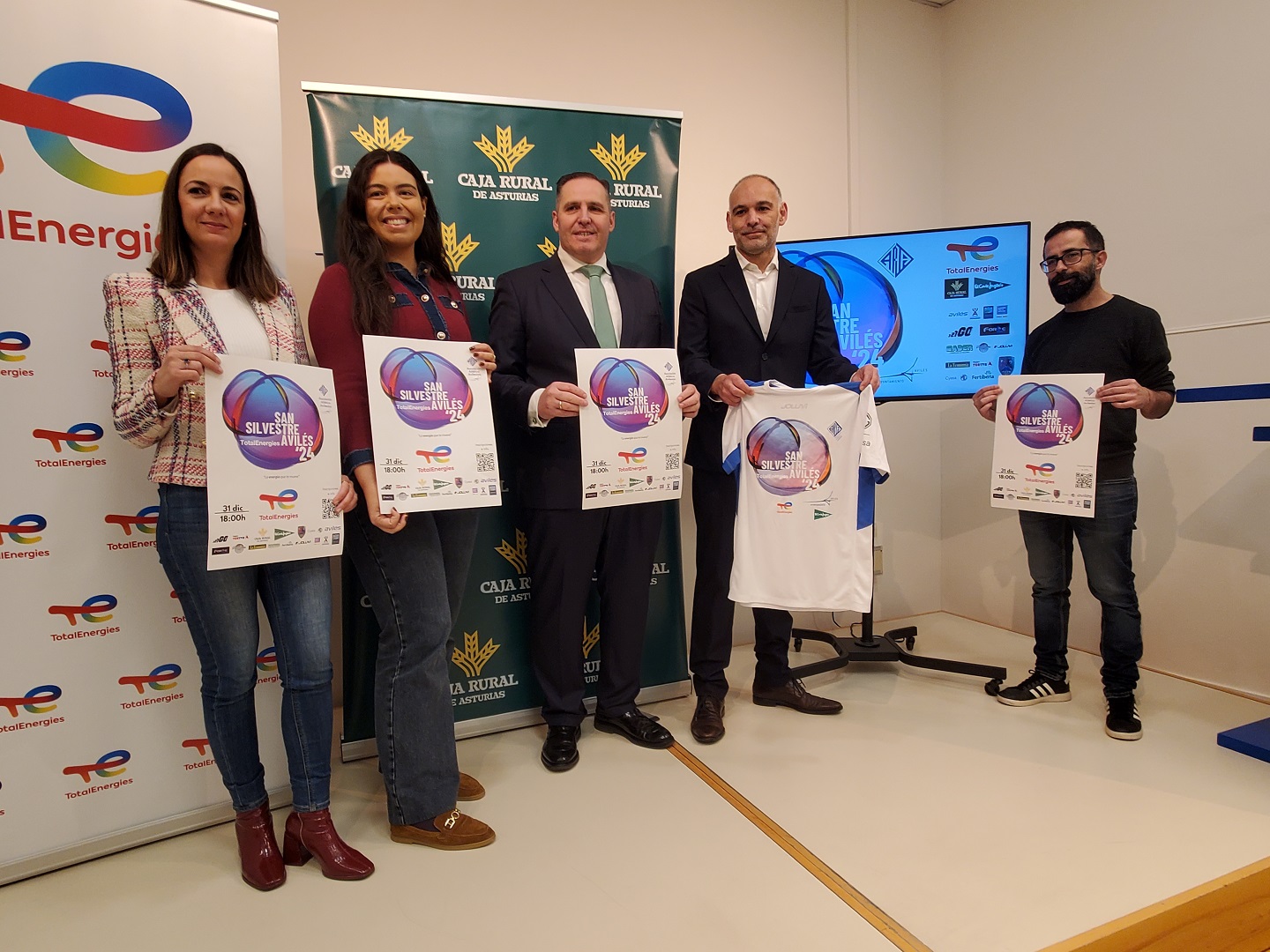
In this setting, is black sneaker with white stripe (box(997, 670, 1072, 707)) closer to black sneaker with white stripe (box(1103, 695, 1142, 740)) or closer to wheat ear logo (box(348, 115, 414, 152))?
black sneaker with white stripe (box(1103, 695, 1142, 740))

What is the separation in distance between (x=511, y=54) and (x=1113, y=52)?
2721 mm

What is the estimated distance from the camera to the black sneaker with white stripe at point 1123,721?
8.57 ft

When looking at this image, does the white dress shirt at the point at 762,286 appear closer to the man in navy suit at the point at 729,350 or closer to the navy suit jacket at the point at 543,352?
the man in navy suit at the point at 729,350

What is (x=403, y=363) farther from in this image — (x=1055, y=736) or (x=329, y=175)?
(x=1055, y=736)

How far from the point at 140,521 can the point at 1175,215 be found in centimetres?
405

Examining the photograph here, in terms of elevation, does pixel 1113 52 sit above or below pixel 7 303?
above

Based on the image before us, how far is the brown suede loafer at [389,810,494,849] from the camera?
202 cm

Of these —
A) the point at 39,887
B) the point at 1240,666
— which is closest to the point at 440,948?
the point at 39,887

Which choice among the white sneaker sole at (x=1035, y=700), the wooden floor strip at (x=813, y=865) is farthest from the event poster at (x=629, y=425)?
the white sneaker sole at (x=1035, y=700)

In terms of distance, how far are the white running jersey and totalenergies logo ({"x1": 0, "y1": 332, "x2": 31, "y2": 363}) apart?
2.04 m

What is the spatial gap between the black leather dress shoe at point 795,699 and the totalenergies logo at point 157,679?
2052 mm

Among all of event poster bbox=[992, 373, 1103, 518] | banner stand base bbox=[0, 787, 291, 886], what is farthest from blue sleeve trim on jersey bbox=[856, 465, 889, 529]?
banner stand base bbox=[0, 787, 291, 886]

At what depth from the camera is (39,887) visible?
1.93 metres

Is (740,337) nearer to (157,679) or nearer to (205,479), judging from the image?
(205,479)
